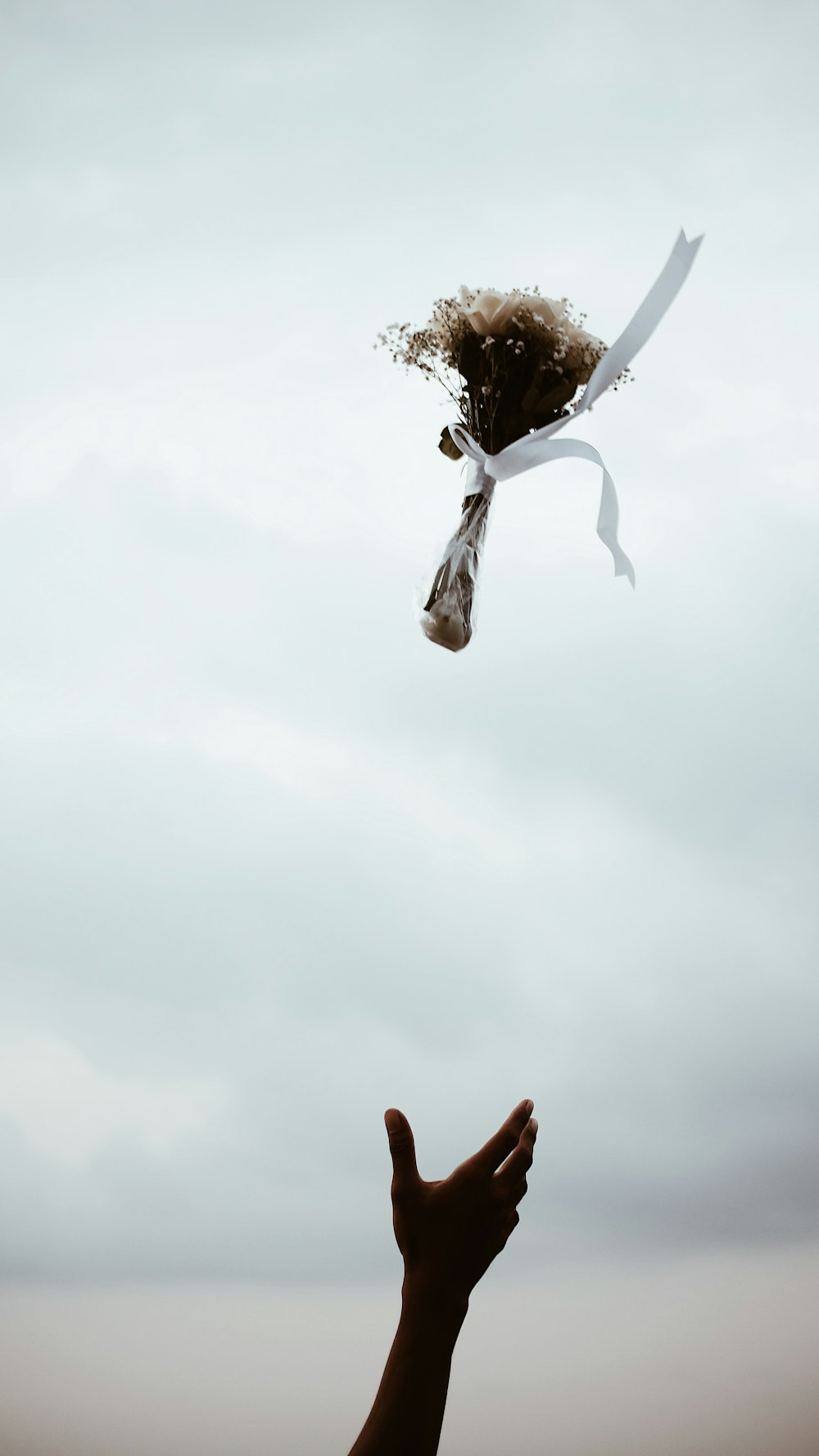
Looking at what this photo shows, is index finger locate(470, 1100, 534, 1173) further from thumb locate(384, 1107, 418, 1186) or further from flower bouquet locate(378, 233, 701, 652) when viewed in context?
flower bouquet locate(378, 233, 701, 652)

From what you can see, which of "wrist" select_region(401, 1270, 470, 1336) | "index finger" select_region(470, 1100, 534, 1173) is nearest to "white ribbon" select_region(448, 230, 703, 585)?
"index finger" select_region(470, 1100, 534, 1173)

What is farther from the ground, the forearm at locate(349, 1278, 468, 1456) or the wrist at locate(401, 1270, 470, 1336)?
the wrist at locate(401, 1270, 470, 1336)

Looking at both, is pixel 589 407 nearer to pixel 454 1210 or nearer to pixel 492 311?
pixel 492 311

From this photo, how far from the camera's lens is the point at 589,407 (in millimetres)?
1880

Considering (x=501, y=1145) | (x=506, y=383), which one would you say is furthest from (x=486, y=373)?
(x=501, y=1145)

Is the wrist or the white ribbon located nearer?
the wrist

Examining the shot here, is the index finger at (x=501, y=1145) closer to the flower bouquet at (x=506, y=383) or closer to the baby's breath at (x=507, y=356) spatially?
the flower bouquet at (x=506, y=383)

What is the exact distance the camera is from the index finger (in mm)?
1163

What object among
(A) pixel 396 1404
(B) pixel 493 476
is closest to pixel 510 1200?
(A) pixel 396 1404

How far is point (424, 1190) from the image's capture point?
114 cm

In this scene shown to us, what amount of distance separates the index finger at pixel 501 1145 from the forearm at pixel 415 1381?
138 millimetres

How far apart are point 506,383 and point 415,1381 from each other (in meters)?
1.61

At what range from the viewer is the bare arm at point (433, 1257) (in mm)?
1044

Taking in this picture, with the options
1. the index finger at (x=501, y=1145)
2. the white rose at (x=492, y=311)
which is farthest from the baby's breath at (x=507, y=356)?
the index finger at (x=501, y=1145)
